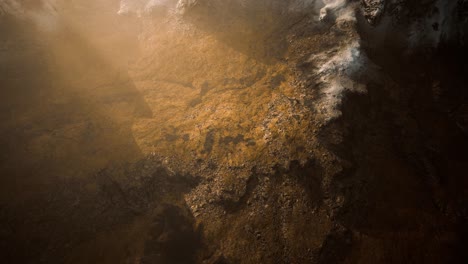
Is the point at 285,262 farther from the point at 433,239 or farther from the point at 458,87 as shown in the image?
the point at 458,87

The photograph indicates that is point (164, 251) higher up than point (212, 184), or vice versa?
point (212, 184)

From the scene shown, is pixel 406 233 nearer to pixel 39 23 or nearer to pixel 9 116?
pixel 9 116

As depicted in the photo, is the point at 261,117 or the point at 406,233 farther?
the point at 261,117

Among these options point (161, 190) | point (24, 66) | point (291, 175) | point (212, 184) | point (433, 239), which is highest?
point (24, 66)

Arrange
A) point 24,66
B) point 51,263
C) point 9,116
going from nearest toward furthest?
point 51,263 → point 9,116 → point 24,66

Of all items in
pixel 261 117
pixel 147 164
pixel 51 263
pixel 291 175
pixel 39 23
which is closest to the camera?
pixel 51 263

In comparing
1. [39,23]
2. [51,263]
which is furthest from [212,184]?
[39,23]

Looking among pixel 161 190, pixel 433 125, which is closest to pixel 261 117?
pixel 161 190
